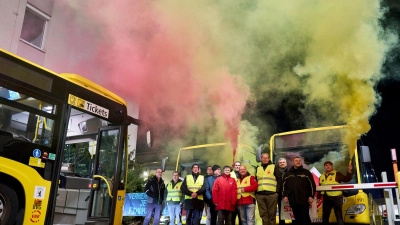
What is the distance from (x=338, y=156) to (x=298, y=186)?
2251mm

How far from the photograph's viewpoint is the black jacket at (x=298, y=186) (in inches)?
231

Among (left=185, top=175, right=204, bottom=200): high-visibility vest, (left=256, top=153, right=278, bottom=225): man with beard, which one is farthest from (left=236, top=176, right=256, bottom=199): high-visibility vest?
(left=185, top=175, right=204, bottom=200): high-visibility vest

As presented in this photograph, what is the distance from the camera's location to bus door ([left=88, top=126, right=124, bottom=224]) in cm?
581

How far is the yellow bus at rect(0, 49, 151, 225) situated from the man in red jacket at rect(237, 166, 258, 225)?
229 centimetres

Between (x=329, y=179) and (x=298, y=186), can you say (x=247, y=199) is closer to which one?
(x=298, y=186)

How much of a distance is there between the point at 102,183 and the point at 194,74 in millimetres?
6284

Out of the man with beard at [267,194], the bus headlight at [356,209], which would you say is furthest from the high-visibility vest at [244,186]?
the bus headlight at [356,209]

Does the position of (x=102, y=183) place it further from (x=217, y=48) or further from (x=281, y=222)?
(x=217, y=48)

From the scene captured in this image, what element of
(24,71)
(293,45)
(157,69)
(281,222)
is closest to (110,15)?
(157,69)

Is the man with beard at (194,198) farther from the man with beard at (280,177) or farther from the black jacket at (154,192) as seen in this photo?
the man with beard at (280,177)

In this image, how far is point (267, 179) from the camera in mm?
6449

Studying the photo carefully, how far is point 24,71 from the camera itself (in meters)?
4.63

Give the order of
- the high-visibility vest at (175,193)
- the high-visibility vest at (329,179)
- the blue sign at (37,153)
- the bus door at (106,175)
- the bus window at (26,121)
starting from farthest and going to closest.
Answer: the high-visibility vest at (175,193) < the high-visibility vest at (329,179) < the bus door at (106,175) < the blue sign at (37,153) < the bus window at (26,121)

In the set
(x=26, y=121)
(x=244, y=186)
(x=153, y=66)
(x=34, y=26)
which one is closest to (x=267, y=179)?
(x=244, y=186)
